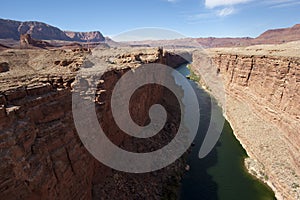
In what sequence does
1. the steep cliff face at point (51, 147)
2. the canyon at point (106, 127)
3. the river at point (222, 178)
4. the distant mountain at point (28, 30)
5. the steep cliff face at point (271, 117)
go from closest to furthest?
the steep cliff face at point (51, 147), the canyon at point (106, 127), the river at point (222, 178), the steep cliff face at point (271, 117), the distant mountain at point (28, 30)

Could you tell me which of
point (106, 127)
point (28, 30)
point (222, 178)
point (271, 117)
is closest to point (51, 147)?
point (106, 127)

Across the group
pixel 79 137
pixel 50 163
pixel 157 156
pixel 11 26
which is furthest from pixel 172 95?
pixel 11 26

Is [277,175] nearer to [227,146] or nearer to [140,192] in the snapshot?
[227,146]

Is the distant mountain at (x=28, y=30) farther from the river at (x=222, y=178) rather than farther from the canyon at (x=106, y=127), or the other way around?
the river at (x=222, y=178)

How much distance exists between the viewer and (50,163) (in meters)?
9.16

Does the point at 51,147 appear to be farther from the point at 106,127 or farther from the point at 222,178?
the point at 222,178

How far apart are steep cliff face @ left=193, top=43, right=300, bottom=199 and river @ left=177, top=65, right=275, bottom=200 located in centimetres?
102

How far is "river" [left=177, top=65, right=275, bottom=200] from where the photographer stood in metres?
18.6

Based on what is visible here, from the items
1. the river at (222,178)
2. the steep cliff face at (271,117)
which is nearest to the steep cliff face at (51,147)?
the river at (222,178)

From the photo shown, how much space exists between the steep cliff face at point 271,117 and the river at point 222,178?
1021 mm

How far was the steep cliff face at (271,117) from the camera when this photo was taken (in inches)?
752

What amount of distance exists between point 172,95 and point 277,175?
67.7 feet

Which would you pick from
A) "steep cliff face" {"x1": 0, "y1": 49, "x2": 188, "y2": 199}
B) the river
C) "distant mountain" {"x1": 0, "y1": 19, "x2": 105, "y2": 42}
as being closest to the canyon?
"steep cliff face" {"x1": 0, "y1": 49, "x2": 188, "y2": 199}

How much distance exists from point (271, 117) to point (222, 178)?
1043 centimetres
